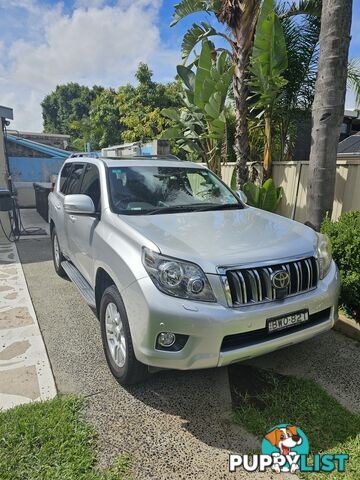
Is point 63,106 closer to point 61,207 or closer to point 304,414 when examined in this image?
point 61,207

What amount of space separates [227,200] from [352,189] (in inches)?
93.2

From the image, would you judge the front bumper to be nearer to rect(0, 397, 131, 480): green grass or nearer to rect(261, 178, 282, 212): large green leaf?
rect(0, 397, 131, 480): green grass

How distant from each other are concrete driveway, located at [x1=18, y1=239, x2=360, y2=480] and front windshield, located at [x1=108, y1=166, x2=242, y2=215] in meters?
1.51

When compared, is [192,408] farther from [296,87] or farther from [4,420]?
[296,87]

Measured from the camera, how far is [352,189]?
5031mm

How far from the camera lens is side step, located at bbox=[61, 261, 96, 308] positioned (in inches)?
133

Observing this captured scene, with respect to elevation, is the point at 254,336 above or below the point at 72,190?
below

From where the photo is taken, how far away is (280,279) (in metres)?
2.47

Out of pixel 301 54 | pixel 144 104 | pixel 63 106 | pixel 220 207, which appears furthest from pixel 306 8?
pixel 63 106

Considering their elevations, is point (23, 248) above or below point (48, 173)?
below

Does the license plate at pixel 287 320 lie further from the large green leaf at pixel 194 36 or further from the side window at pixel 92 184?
the large green leaf at pixel 194 36

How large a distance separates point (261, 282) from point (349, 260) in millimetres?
1666

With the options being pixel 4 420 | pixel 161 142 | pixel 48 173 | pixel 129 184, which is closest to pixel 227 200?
pixel 129 184

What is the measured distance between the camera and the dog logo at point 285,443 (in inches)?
83.9
